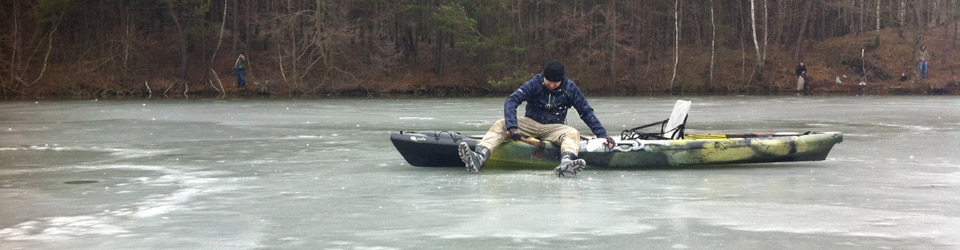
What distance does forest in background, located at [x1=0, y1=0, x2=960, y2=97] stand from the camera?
4416 cm

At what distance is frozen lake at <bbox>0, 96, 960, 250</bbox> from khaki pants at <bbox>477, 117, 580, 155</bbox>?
1.06 feet

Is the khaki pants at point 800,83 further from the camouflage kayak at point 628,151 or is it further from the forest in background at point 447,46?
the camouflage kayak at point 628,151

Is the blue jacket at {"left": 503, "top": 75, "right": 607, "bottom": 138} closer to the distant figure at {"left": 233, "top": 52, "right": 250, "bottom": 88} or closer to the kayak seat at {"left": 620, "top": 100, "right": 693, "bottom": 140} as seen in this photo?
the kayak seat at {"left": 620, "top": 100, "right": 693, "bottom": 140}

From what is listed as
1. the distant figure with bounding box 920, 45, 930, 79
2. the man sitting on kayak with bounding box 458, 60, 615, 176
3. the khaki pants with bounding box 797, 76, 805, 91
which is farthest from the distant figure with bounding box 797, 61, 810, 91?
the man sitting on kayak with bounding box 458, 60, 615, 176

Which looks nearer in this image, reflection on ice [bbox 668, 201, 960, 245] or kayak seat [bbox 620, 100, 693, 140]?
reflection on ice [bbox 668, 201, 960, 245]

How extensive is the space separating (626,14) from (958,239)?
137ft

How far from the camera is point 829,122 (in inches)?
843

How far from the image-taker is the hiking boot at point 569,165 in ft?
36.6

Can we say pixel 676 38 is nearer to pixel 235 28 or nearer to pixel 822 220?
pixel 235 28

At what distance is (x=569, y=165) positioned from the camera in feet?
36.6

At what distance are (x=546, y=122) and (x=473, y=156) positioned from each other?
937 millimetres

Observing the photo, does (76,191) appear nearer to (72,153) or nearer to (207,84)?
(72,153)

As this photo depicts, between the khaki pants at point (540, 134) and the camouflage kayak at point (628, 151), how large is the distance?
4.7 inches

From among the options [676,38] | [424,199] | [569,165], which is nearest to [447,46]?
[676,38]
